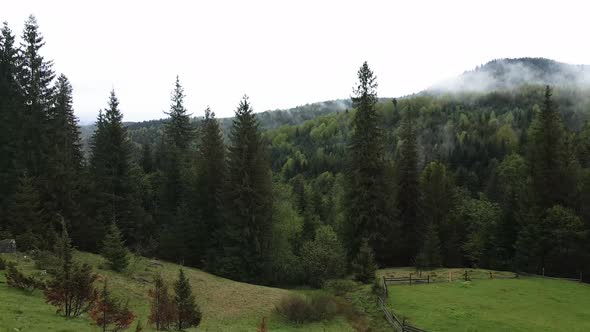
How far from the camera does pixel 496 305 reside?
28.0 m

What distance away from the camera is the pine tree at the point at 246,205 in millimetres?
41719

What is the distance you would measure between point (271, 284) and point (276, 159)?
440 feet

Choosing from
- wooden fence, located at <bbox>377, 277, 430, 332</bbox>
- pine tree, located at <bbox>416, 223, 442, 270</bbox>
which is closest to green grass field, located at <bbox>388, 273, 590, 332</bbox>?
wooden fence, located at <bbox>377, 277, 430, 332</bbox>

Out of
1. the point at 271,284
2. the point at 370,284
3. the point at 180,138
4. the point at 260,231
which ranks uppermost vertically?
the point at 180,138

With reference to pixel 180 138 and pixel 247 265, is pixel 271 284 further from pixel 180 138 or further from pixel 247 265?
pixel 180 138

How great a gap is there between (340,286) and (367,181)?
1340 cm

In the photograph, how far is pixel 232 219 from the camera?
4238 cm

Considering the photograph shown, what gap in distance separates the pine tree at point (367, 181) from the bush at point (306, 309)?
16.4 metres

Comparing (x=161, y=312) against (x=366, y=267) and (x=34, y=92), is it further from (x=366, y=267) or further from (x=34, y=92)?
(x=34, y=92)

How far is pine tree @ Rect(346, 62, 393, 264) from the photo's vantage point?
43.6 meters

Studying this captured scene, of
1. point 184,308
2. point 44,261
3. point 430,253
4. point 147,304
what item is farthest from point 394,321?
point 44,261

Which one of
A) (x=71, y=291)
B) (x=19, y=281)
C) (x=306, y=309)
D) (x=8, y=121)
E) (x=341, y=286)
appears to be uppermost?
(x=8, y=121)

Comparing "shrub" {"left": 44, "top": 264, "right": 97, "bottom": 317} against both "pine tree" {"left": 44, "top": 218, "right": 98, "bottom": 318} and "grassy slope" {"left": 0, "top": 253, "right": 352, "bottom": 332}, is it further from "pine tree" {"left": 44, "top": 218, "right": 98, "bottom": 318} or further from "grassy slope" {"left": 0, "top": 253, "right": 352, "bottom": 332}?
"grassy slope" {"left": 0, "top": 253, "right": 352, "bottom": 332}

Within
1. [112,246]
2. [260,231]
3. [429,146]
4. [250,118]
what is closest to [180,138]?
[250,118]
